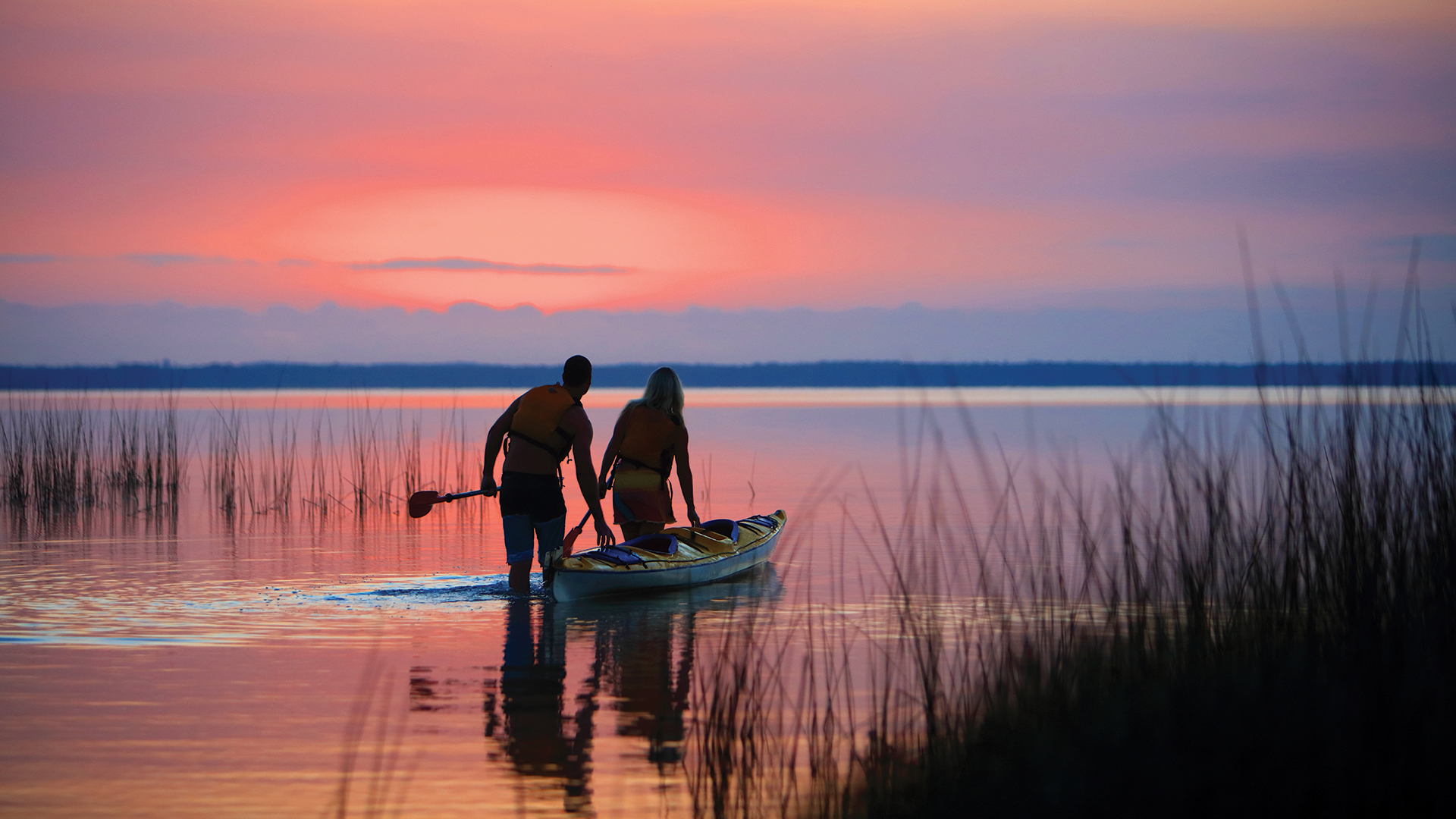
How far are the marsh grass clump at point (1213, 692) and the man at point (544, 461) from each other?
2.64m

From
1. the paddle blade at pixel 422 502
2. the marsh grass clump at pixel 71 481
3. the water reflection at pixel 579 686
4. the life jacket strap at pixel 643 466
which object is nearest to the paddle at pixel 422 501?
the paddle blade at pixel 422 502

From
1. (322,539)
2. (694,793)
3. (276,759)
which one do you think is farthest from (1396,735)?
(322,539)

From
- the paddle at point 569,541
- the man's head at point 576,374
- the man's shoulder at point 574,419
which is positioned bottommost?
the paddle at point 569,541

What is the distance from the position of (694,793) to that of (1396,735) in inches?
98.9

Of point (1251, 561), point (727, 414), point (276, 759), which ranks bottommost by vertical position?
point (276, 759)

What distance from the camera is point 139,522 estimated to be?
52.9 ft

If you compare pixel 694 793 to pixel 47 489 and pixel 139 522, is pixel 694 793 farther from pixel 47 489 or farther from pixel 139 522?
pixel 47 489

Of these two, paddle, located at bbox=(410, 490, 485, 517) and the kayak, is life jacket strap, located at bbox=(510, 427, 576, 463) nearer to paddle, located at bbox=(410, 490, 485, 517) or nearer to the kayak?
the kayak

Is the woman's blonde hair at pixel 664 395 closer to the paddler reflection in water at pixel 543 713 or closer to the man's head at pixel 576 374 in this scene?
the man's head at pixel 576 374

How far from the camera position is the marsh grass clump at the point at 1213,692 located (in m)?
4.60

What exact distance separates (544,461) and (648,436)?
41.1 inches

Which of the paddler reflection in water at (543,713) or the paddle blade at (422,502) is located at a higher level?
the paddle blade at (422,502)

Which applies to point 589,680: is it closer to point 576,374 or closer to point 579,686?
point 579,686

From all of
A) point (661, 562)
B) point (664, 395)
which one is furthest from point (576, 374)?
point (661, 562)
